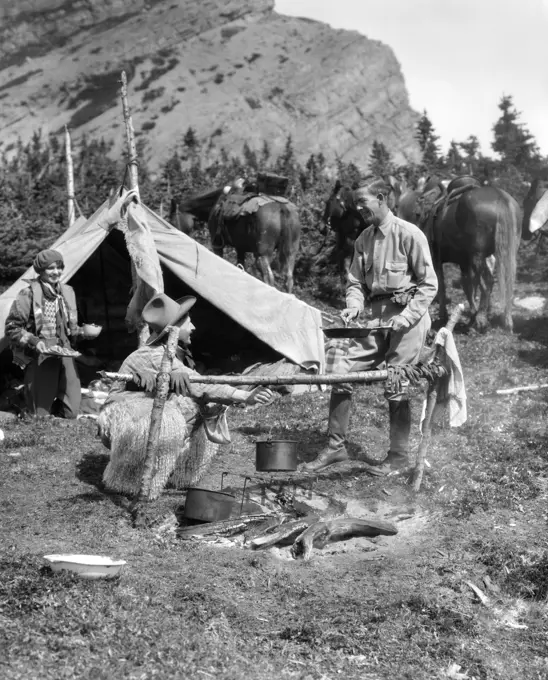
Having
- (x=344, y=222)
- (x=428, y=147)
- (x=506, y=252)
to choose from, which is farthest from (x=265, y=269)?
(x=428, y=147)

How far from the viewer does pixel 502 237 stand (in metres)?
12.7

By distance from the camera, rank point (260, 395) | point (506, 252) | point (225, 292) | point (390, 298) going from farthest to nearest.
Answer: point (506, 252) < point (225, 292) < point (390, 298) < point (260, 395)

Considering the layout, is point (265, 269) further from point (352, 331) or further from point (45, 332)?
point (352, 331)

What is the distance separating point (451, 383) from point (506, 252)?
652 cm

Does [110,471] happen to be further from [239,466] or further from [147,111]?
[147,111]

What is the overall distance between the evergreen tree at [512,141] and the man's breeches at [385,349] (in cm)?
1950

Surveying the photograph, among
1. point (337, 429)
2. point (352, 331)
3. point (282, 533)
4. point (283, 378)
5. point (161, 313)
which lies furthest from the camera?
point (337, 429)

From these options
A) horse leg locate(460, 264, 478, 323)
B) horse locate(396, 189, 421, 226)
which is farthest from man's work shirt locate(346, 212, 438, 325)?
horse locate(396, 189, 421, 226)

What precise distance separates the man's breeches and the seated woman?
3.76 ft

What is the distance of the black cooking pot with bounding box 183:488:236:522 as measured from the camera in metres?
5.63

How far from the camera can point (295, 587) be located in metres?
4.73

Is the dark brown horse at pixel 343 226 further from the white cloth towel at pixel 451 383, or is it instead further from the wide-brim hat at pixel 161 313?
the wide-brim hat at pixel 161 313

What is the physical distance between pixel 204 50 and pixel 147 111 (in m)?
Result: 17.7

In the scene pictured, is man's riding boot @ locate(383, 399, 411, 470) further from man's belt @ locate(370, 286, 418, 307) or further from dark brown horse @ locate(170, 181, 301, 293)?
dark brown horse @ locate(170, 181, 301, 293)
